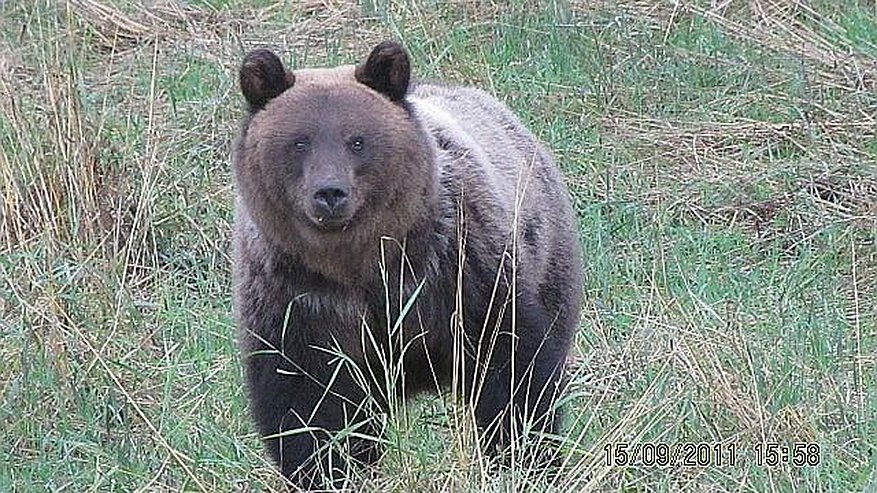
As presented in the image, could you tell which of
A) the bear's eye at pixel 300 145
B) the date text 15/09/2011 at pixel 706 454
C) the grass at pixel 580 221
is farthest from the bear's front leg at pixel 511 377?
the bear's eye at pixel 300 145

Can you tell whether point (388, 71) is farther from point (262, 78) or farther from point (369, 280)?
point (369, 280)

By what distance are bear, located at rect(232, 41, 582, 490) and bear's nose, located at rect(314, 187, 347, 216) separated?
0.49 ft

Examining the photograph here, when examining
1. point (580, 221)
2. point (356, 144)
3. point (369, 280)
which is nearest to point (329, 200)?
point (356, 144)

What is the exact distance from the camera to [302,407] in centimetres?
536

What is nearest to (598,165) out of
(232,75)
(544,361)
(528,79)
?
(528,79)

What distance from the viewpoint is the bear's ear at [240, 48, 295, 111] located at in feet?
17.1

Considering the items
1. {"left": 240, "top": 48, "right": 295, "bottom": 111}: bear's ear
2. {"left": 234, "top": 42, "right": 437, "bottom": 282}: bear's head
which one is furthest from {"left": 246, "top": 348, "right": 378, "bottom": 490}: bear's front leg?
{"left": 240, "top": 48, "right": 295, "bottom": 111}: bear's ear

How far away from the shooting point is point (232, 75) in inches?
A: 367

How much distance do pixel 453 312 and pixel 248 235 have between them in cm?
72

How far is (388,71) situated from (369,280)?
0.64 meters

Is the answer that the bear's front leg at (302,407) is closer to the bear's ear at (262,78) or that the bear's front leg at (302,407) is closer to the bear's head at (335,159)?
the bear's head at (335,159)

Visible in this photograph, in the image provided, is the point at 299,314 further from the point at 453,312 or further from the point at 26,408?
the point at 26,408

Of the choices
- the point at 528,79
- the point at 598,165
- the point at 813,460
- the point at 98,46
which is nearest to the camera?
the point at 813,460

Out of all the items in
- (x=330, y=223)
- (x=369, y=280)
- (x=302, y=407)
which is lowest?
(x=302, y=407)
